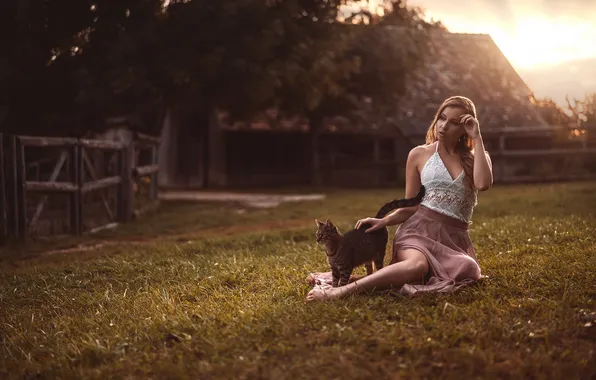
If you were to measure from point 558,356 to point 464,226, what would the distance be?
181 centimetres

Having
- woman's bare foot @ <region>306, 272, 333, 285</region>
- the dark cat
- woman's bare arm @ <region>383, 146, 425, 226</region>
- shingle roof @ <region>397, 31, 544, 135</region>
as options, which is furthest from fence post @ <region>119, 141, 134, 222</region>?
shingle roof @ <region>397, 31, 544, 135</region>

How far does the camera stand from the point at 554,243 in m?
7.00

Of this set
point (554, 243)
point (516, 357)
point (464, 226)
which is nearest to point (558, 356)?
point (516, 357)

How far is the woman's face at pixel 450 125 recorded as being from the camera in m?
4.95

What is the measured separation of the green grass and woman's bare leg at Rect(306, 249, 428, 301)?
0.31ft

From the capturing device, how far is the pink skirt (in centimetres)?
484

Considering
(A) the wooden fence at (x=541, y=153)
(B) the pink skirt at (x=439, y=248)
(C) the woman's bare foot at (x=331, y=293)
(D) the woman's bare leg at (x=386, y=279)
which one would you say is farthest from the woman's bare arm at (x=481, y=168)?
(A) the wooden fence at (x=541, y=153)

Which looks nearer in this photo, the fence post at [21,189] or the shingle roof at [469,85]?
the fence post at [21,189]

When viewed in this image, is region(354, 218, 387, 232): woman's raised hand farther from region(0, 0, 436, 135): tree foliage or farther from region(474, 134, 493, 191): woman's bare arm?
region(0, 0, 436, 135): tree foliage

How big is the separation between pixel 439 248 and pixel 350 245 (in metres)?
0.77

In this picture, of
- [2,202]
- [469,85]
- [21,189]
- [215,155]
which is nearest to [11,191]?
[21,189]

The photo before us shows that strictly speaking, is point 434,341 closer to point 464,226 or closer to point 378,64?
point 464,226

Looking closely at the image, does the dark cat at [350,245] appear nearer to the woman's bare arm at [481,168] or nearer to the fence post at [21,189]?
the woman's bare arm at [481,168]

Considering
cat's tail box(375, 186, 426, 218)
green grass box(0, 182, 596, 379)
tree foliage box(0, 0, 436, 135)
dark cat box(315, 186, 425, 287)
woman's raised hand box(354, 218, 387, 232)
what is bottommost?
green grass box(0, 182, 596, 379)
